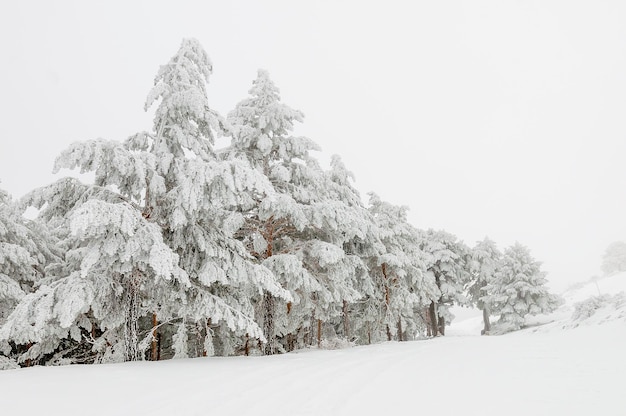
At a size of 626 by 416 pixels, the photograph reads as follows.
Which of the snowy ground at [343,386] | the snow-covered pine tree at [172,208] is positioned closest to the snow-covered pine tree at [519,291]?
the snowy ground at [343,386]

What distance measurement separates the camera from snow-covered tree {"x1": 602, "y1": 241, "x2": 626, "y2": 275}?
62.8m

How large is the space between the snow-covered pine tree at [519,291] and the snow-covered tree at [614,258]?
42163 mm

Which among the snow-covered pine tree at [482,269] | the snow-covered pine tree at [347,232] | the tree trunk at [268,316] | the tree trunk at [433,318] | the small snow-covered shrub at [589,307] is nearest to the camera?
the snow-covered pine tree at [347,232]

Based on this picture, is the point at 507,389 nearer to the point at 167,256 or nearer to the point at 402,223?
the point at 167,256

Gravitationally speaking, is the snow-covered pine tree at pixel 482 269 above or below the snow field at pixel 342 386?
above

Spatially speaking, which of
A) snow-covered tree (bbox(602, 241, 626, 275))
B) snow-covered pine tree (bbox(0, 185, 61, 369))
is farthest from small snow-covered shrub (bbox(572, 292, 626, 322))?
snow-covered tree (bbox(602, 241, 626, 275))

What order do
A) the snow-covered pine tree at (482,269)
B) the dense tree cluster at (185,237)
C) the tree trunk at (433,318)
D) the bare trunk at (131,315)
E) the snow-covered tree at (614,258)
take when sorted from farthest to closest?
the snow-covered tree at (614,258)
the snow-covered pine tree at (482,269)
the tree trunk at (433,318)
the bare trunk at (131,315)
the dense tree cluster at (185,237)

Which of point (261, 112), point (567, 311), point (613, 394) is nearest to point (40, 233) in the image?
point (261, 112)

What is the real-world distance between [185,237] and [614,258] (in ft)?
248

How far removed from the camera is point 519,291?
31906 mm

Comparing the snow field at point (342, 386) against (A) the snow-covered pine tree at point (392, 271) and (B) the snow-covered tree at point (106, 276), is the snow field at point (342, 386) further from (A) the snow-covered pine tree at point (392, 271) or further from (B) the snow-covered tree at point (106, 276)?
(A) the snow-covered pine tree at point (392, 271)

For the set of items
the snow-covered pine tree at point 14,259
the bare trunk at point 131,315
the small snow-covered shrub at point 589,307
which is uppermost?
the snow-covered pine tree at point 14,259

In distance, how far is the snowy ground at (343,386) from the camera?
5035 mm

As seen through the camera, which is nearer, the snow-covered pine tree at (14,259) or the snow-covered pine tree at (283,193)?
the snow-covered pine tree at (14,259)
